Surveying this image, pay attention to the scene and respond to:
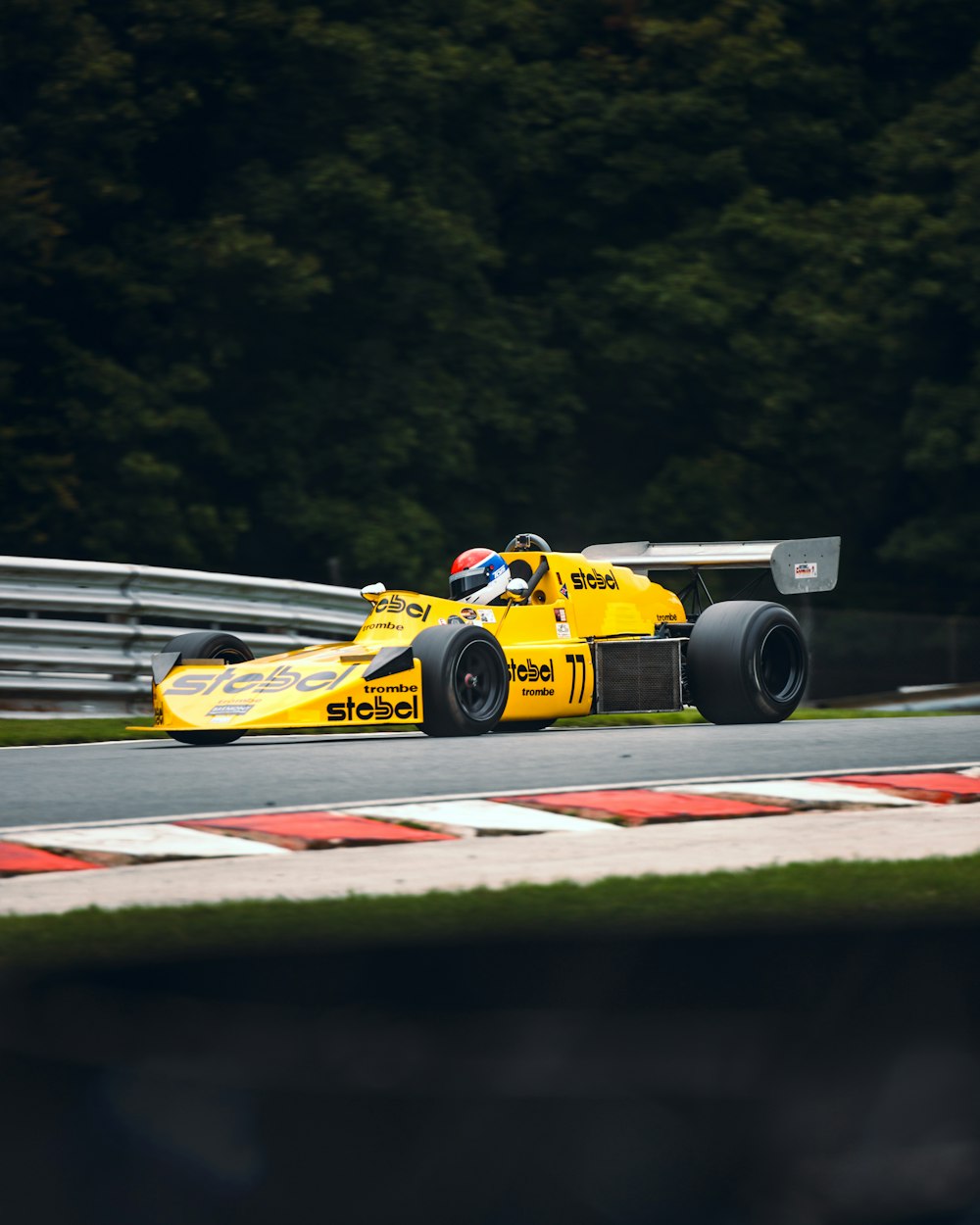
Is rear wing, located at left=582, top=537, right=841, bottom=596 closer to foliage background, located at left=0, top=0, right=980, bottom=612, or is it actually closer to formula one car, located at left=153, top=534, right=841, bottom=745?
formula one car, located at left=153, top=534, right=841, bottom=745

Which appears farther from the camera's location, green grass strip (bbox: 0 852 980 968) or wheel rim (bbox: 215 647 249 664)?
wheel rim (bbox: 215 647 249 664)

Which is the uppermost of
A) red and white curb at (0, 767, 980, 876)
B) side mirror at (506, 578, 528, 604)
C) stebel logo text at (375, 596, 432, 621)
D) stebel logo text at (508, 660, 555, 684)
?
side mirror at (506, 578, 528, 604)

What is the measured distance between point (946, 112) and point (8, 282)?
437 inches

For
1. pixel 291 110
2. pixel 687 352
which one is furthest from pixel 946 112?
pixel 291 110

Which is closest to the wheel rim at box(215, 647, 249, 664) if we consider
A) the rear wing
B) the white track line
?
the rear wing

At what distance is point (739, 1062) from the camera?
3568mm

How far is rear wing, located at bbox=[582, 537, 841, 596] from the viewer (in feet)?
43.1

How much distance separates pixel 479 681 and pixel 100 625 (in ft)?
9.71

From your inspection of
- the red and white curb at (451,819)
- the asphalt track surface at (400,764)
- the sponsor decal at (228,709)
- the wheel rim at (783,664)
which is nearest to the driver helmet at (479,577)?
the asphalt track surface at (400,764)

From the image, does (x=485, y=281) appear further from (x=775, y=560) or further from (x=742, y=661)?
(x=742, y=661)

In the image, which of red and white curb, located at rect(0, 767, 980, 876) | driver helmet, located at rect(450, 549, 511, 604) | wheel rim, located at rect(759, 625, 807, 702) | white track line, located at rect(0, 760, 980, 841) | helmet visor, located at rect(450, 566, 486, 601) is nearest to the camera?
red and white curb, located at rect(0, 767, 980, 876)

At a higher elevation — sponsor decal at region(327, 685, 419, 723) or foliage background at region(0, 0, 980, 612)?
foliage background at region(0, 0, 980, 612)

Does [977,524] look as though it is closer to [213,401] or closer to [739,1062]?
[213,401]

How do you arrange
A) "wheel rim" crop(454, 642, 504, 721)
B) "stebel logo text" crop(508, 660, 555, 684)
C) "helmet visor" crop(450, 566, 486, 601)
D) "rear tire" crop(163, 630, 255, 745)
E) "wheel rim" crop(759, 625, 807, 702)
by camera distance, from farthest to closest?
"wheel rim" crop(759, 625, 807, 702) → "helmet visor" crop(450, 566, 486, 601) → "stebel logo text" crop(508, 660, 555, 684) → "rear tire" crop(163, 630, 255, 745) → "wheel rim" crop(454, 642, 504, 721)
